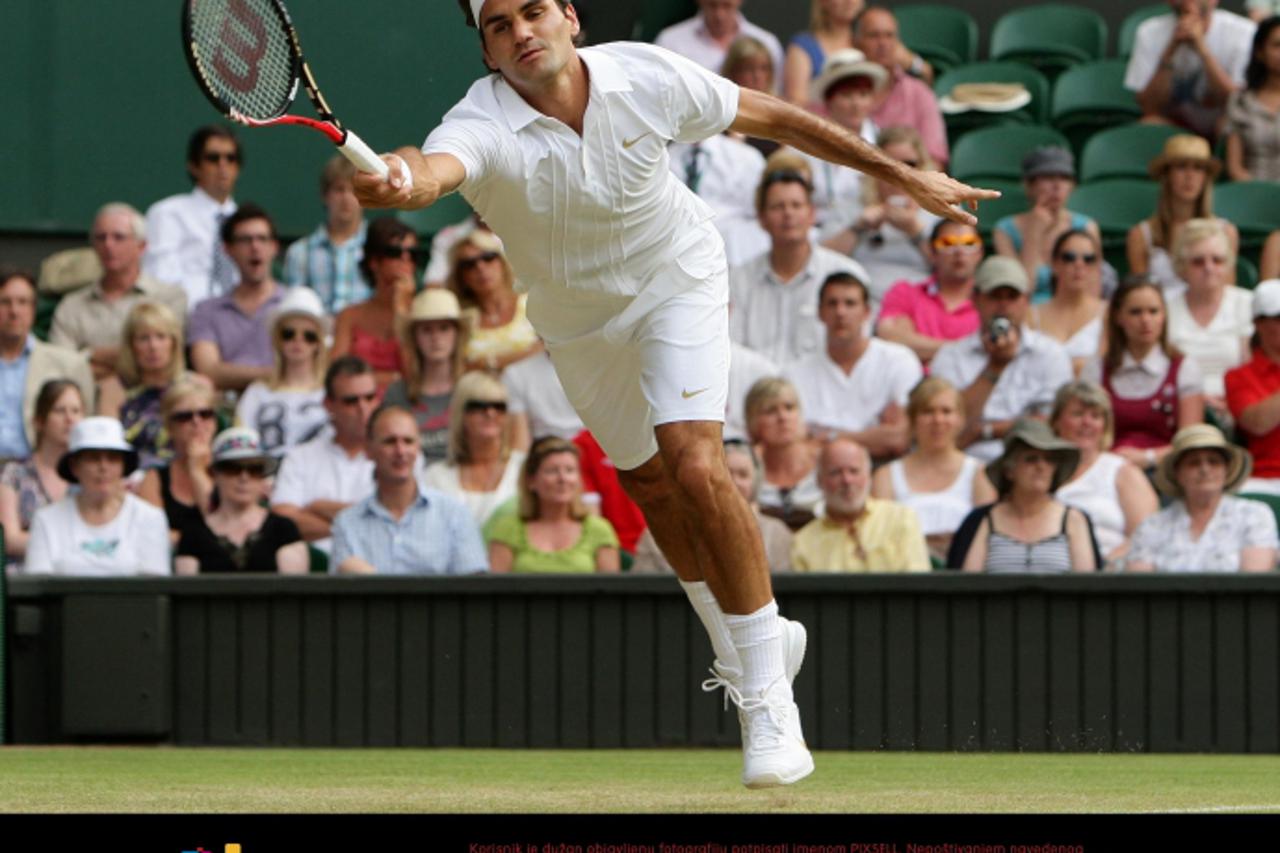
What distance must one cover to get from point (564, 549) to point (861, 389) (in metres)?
1.70

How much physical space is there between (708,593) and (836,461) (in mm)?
2714

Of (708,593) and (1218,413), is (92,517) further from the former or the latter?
(1218,413)

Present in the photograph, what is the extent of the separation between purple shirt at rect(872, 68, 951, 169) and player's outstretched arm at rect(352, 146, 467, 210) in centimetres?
693

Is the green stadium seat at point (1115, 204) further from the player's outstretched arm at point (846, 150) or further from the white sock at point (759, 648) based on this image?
the white sock at point (759, 648)

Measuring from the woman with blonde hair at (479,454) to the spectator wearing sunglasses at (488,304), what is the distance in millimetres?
672

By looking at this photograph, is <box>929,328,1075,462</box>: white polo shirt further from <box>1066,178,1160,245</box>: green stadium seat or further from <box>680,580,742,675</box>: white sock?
<box>680,580,742,675</box>: white sock

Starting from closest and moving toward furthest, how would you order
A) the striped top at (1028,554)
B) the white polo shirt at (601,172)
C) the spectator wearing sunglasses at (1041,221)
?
the white polo shirt at (601,172), the striped top at (1028,554), the spectator wearing sunglasses at (1041,221)

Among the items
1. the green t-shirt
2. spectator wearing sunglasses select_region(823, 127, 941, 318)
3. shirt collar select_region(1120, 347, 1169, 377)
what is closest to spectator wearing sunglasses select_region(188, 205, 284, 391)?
the green t-shirt

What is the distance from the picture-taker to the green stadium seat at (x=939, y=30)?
13766 mm

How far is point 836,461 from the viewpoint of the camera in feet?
29.0

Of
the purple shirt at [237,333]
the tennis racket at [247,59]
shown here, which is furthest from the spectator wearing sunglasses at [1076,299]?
the tennis racket at [247,59]

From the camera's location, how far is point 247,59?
5062 millimetres

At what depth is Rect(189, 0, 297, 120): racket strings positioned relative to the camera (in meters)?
4.94

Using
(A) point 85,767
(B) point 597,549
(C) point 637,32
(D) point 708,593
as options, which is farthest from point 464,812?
(C) point 637,32
